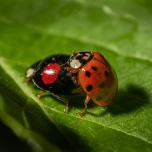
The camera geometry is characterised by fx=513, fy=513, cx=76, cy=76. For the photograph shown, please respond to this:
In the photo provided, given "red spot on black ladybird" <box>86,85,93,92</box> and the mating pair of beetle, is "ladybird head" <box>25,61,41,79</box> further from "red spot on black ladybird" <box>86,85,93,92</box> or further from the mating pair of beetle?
"red spot on black ladybird" <box>86,85,93,92</box>

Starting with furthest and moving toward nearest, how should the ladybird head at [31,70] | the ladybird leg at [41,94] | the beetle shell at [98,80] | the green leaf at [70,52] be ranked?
the ladybird head at [31,70] < the ladybird leg at [41,94] < the beetle shell at [98,80] < the green leaf at [70,52]

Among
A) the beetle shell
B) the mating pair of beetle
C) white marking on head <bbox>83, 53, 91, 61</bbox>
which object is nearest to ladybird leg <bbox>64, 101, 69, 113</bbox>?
the mating pair of beetle

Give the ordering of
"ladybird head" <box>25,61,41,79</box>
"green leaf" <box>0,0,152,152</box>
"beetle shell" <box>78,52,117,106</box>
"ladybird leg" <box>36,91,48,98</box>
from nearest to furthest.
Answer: "green leaf" <box>0,0,152,152</box> → "beetle shell" <box>78,52,117,106</box> → "ladybird leg" <box>36,91,48,98</box> → "ladybird head" <box>25,61,41,79</box>

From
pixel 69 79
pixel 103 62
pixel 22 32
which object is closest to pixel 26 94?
pixel 69 79

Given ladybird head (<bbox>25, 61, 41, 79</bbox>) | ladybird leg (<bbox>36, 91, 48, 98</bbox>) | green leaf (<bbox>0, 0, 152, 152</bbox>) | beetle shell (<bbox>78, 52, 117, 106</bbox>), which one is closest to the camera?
green leaf (<bbox>0, 0, 152, 152</bbox>)

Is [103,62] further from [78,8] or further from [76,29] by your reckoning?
[78,8]

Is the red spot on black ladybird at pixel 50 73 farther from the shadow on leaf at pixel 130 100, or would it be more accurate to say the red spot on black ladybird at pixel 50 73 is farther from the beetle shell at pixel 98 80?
the shadow on leaf at pixel 130 100

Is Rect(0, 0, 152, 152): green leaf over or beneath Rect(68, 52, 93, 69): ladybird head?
beneath

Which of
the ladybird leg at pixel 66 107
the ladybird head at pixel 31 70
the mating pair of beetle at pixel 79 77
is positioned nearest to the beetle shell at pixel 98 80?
the mating pair of beetle at pixel 79 77
